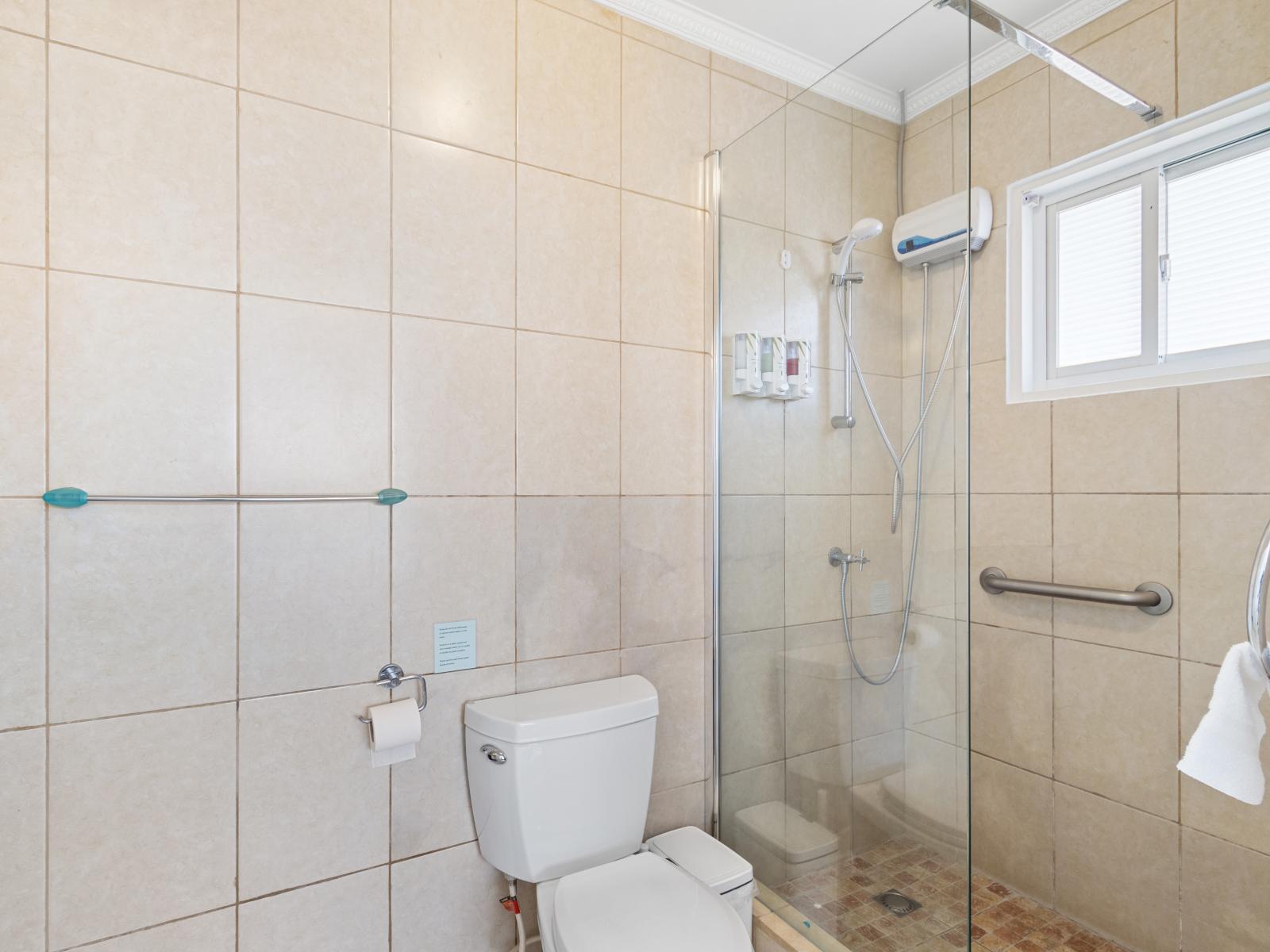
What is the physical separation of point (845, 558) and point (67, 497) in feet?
4.72

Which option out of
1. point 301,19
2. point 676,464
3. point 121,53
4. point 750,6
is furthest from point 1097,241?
point 121,53

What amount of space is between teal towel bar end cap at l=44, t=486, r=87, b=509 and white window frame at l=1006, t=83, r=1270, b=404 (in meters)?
2.16

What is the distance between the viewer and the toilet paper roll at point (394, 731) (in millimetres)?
1330

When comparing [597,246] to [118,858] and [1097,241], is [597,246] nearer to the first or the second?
[1097,241]

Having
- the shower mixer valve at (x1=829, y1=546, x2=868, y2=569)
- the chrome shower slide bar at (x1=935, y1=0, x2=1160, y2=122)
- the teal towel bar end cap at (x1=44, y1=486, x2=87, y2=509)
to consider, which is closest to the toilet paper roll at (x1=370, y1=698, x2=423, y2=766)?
the teal towel bar end cap at (x1=44, y1=486, x2=87, y2=509)

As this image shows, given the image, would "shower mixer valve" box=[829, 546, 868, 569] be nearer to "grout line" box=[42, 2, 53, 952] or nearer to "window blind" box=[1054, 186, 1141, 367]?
"window blind" box=[1054, 186, 1141, 367]

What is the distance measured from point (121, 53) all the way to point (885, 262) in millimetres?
1448

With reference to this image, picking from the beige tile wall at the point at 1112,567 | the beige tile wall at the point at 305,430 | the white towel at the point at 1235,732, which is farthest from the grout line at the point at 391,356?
the white towel at the point at 1235,732

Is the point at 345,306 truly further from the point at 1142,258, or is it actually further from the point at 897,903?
the point at 1142,258

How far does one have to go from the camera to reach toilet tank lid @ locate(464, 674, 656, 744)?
1405 mm

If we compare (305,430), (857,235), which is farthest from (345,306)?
(857,235)

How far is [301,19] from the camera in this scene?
1335 millimetres

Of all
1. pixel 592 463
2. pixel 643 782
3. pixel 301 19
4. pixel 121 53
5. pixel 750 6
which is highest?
pixel 750 6

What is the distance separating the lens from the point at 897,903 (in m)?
1.35
